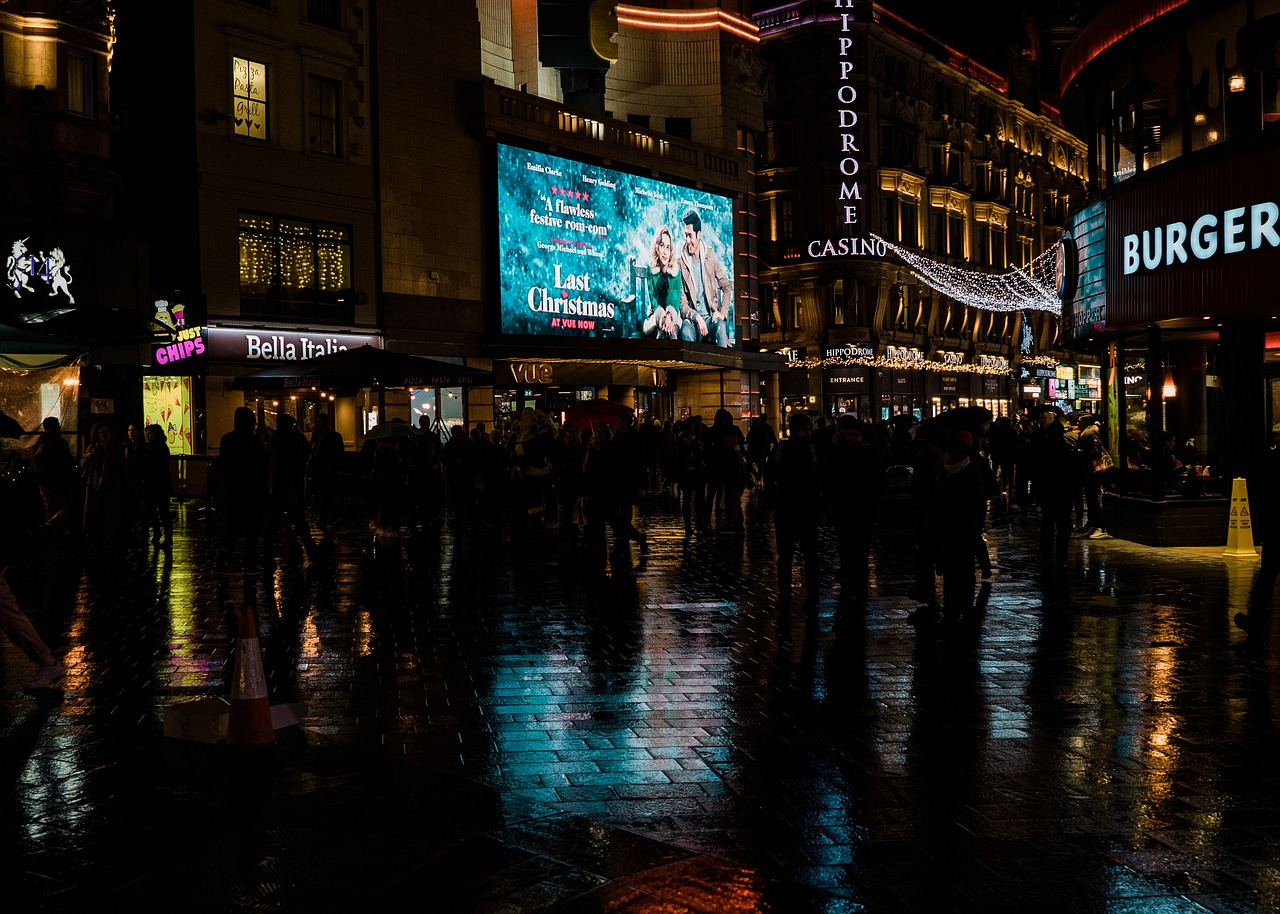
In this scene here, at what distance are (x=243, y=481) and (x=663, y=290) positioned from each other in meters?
27.8

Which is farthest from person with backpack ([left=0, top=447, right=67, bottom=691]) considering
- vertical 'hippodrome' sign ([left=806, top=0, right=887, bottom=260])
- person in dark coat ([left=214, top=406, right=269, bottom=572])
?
vertical 'hippodrome' sign ([left=806, top=0, right=887, bottom=260])

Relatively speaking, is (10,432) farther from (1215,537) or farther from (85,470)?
(1215,537)

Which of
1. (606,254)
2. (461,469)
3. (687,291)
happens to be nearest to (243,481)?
(461,469)

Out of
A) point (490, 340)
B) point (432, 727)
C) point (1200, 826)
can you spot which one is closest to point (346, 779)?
point (432, 727)

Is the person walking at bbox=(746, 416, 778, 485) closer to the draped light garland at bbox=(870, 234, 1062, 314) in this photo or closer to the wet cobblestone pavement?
the wet cobblestone pavement

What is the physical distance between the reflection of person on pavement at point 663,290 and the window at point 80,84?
18732 mm

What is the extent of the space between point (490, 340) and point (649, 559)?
19.9m

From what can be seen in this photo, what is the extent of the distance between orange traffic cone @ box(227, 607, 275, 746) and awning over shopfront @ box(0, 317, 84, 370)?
1172 centimetres

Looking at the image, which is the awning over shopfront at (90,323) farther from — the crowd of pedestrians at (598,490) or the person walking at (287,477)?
the person walking at (287,477)

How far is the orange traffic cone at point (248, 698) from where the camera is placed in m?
6.43

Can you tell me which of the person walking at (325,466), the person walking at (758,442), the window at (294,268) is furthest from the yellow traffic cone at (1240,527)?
the window at (294,268)

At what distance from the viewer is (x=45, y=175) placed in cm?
2333

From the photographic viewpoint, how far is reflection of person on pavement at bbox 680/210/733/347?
136 ft

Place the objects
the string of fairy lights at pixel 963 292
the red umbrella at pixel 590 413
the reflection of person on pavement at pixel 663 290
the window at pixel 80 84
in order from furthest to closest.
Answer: the string of fairy lights at pixel 963 292 → the reflection of person on pavement at pixel 663 290 → the red umbrella at pixel 590 413 → the window at pixel 80 84
